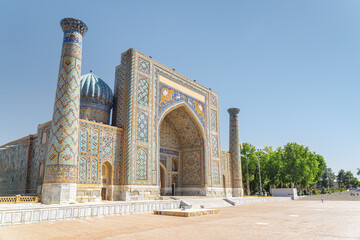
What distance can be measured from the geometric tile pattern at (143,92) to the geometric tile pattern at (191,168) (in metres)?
6.98

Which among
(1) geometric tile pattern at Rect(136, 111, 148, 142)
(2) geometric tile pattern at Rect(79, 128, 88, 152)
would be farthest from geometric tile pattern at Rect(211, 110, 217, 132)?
(2) geometric tile pattern at Rect(79, 128, 88, 152)

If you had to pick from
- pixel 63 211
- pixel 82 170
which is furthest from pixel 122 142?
pixel 63 211

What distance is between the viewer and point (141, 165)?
15.2m

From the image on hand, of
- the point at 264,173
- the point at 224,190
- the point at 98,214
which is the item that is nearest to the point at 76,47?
the point at 98,214

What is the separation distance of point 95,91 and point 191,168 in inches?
376

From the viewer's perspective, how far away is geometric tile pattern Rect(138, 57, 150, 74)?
659 inches

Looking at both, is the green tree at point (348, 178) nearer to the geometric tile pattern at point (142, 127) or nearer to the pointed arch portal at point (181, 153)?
the pointed arch portal at point (181, 153)

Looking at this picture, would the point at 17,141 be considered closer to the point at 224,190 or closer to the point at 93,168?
the point at 93,168

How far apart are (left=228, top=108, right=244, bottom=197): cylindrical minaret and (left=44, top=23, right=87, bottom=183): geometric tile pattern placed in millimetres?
16011

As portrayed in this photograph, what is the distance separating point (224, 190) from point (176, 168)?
15.7 ft

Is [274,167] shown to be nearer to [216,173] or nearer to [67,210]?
[216,173]

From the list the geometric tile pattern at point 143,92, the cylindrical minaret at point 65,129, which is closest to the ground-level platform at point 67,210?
the cylindrical minaret at point 65,129

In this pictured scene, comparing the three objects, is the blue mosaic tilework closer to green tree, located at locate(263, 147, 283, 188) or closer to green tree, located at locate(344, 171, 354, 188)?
green tree, located at locate(263, 147, 283, 188)

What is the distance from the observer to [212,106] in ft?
76.1
